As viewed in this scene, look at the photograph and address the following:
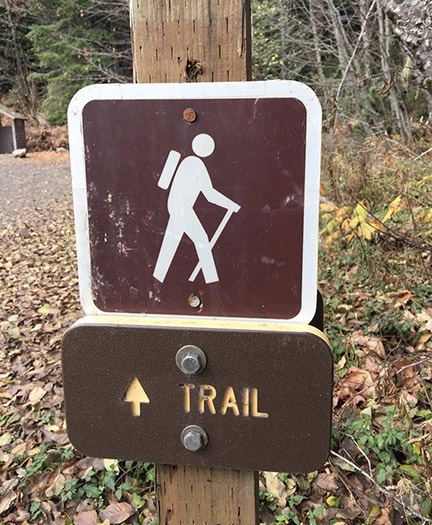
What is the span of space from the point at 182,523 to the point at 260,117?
1051mm

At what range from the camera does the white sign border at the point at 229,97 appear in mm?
923

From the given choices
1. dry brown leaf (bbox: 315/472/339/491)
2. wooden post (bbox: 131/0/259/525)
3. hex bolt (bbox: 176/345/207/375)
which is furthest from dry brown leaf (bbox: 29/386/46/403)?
wooden post (bbox: 131/0/259/525)

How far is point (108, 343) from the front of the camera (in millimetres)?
1027

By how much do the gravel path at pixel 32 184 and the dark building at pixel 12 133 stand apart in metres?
0.80

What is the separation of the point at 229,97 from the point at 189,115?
0.09 metres

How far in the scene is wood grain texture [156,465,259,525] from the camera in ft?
3.75

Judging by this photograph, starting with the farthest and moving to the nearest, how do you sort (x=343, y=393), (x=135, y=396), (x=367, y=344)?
(x=367, y=344), (x=343, y=393), (x=135, y=396)

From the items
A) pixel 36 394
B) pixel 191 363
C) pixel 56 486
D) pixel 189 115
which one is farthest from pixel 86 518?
pixel 189 115

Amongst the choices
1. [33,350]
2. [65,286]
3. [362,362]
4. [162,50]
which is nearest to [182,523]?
[162,50]

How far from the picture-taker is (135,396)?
1054 millimetres

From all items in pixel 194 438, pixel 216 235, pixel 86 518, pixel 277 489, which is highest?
pixel 216 235

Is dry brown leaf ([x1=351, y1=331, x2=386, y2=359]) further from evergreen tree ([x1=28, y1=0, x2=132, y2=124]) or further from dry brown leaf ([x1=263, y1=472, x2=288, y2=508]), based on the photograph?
evergreen tree ([x1=28, y1=0, x2=132, y2=124])

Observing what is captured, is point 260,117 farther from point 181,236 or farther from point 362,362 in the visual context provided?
point 362,362

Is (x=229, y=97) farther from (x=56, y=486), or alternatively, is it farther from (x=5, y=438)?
(x=5, y=438)
